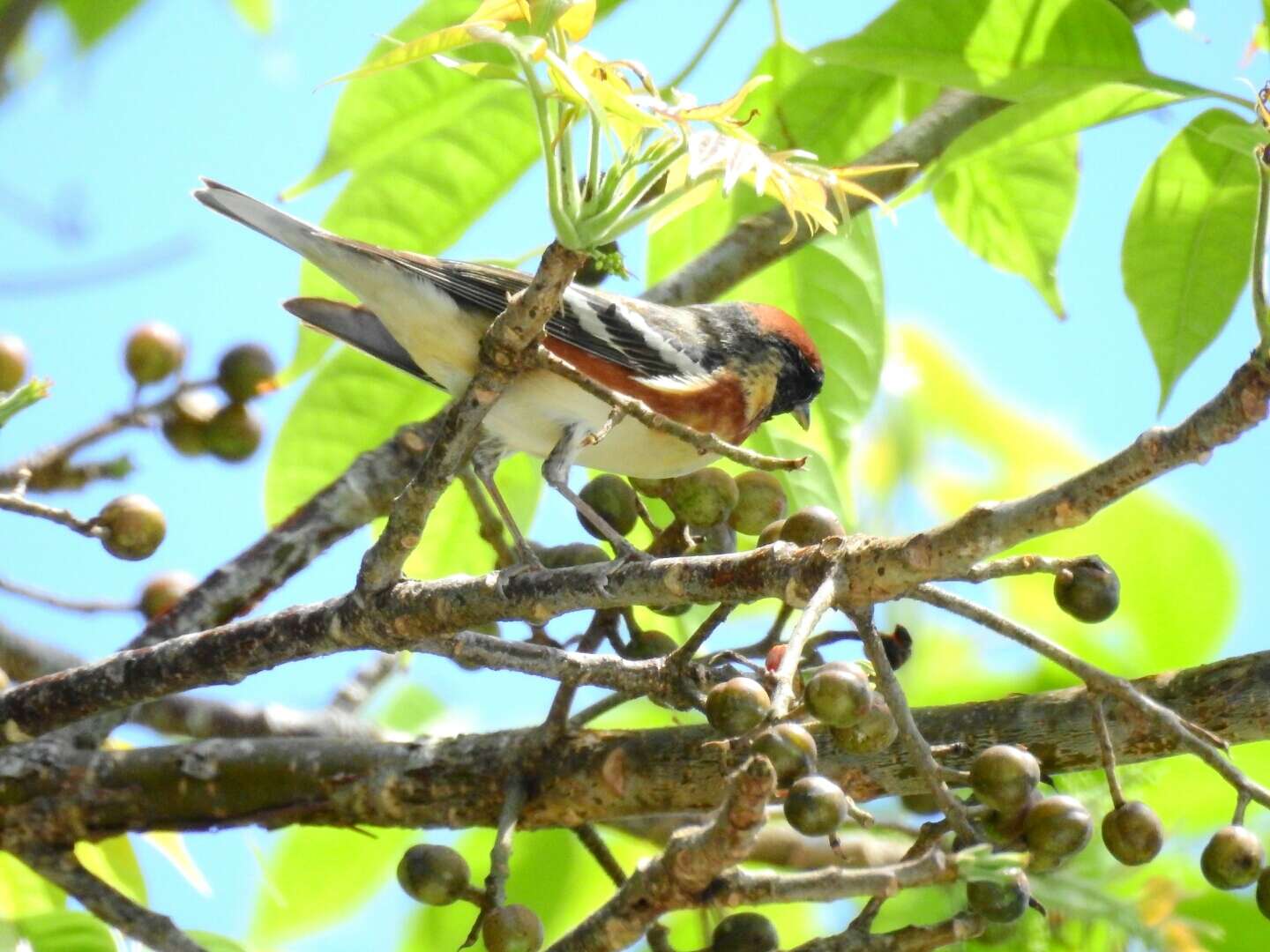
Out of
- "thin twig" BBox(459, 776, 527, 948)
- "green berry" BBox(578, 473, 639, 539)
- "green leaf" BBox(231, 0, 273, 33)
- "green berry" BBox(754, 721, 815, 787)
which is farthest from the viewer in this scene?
"green leaf" BBox(231, 0, 273, 33)

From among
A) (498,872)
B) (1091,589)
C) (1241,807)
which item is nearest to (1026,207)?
(1091,589)

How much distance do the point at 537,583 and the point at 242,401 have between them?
1966mm

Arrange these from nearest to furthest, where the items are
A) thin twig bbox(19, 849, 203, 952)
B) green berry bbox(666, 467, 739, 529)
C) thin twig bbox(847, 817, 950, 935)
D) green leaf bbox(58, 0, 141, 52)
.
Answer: thin twig bbox(847, 817, 950, 935), thin twig bbox(19, 849, 203, 952), green berry bbox(666, 467, 739, 529), green leaf bbox(58, 0, 141, 52)

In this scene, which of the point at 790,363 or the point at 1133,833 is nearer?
the point at 1133,833

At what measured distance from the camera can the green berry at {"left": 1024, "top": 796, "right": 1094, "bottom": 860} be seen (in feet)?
6.60

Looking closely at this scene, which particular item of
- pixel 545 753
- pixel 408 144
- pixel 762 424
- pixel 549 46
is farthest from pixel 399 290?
pixel 549 46

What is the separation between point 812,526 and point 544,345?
1154 mm

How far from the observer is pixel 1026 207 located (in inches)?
140

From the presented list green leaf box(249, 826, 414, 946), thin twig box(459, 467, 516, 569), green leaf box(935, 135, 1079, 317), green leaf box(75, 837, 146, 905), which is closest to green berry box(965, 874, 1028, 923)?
thin twig box(459, 467, 516, 569)

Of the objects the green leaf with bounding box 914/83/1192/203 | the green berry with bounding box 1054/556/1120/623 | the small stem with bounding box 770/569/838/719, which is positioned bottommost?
the small stem with bounding box 770/569/838/719

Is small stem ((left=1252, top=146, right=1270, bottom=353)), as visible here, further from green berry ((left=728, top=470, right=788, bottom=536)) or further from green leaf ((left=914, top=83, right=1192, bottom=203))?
green berry ((left=728, top=470, right=788, bottom=536))

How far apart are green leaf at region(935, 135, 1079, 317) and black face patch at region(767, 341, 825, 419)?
666 mm

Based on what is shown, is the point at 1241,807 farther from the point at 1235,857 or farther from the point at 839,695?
the point at 839,695

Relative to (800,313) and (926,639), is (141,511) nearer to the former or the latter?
(800,313)
